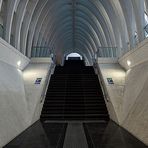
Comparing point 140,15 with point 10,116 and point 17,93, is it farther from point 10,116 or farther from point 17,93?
point 10,116

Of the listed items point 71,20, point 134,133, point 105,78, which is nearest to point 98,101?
point 105,78

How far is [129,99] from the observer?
26.9 feet

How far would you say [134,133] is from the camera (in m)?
5.82

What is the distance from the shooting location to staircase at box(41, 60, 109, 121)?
9.46m

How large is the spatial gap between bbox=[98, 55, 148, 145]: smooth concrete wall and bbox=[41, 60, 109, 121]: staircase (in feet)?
2.61

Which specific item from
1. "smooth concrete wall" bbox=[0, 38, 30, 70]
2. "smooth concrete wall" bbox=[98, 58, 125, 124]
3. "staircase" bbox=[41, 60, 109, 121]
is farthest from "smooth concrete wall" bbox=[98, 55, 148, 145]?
"smooth concrete wall" bbox=[0, 38, 30, 70]

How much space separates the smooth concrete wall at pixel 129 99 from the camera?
19.2 ft

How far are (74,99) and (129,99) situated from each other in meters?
3.59

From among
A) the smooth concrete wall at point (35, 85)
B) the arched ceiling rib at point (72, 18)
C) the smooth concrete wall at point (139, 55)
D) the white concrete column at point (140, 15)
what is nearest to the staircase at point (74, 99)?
the smooth concrete wall at point (35, 85)

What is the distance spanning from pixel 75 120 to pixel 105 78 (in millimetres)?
3440

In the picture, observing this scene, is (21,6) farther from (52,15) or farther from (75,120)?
(52,15)

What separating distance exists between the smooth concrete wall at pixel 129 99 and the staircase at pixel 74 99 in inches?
31.3

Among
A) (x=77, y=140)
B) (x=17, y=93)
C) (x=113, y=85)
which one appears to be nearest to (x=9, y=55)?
(x=17, y=93)

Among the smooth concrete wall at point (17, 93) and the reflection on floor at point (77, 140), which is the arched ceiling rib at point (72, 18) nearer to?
the smooth concrete wall at point (17, 93)
